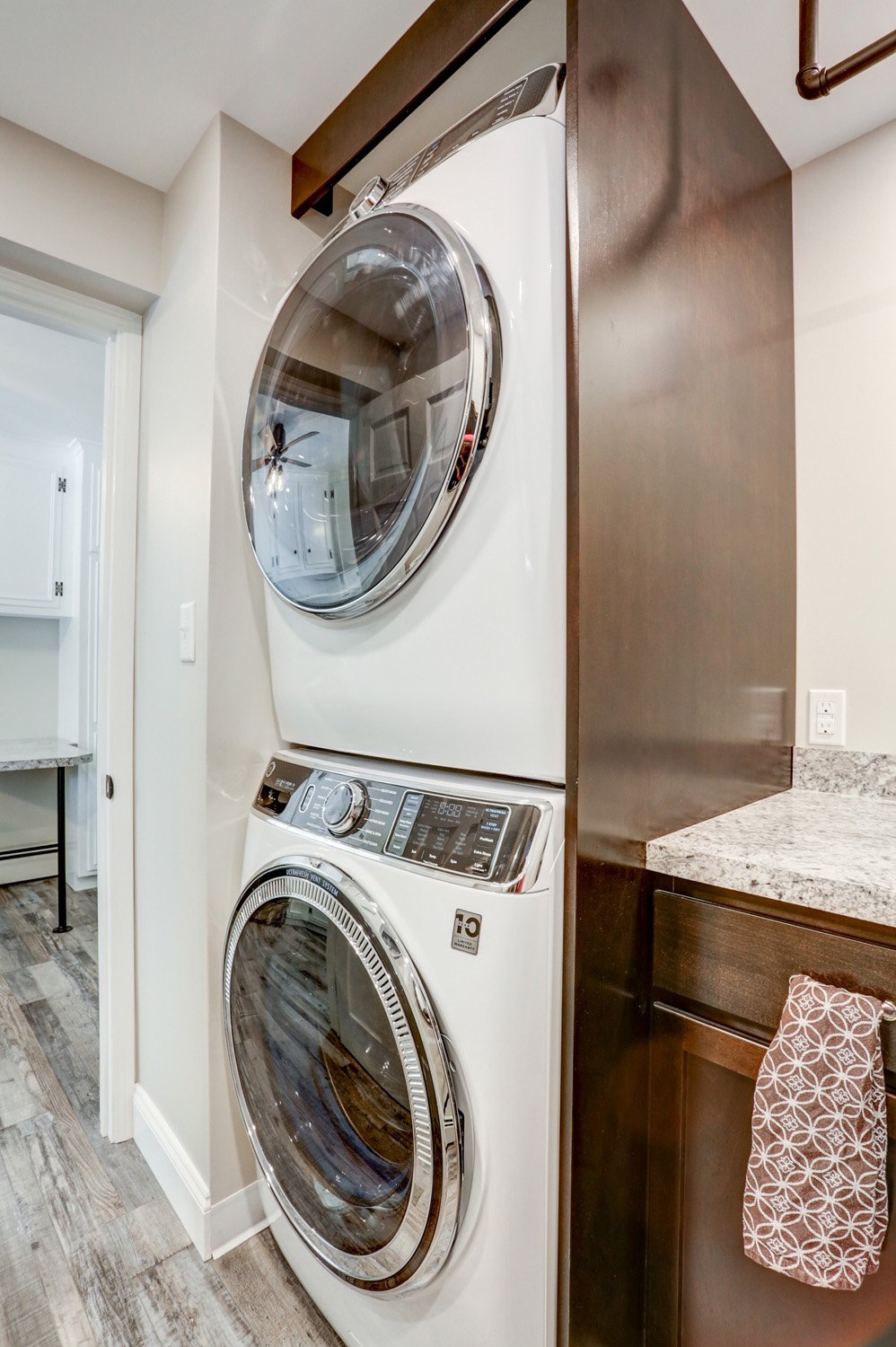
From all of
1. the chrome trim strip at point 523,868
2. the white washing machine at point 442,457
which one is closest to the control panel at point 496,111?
the white washing machine at point 442,457

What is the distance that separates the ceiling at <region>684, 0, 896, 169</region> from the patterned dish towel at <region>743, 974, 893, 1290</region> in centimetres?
154

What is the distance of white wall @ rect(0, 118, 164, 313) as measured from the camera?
55.4 inches

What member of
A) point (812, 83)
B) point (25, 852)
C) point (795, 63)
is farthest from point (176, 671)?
point (25, 852)

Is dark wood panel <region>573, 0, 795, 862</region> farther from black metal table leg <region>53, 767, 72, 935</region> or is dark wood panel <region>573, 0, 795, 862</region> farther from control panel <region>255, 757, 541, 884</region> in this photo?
black metal table leg <region>53, 767, 72, 935</region>

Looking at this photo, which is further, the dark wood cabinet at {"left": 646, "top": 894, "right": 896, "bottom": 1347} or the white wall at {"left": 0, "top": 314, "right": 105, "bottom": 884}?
the white wall at {"left": 0, "top": 314, "right": 105, "bottom": 884}

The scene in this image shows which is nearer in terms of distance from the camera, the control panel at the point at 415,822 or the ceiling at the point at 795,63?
the control panel at the point at 415,822

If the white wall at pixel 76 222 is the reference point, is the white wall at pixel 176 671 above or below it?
below

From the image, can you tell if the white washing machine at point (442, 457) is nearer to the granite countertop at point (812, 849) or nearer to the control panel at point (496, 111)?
the control panel at point (496, 111)

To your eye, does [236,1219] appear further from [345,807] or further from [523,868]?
[523,868]

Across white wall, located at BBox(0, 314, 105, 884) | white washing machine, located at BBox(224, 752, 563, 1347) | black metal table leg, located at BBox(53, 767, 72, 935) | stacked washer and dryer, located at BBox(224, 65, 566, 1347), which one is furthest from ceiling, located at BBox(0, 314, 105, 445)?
white washing machine, located at BBox(224, 752, 563, 1347)

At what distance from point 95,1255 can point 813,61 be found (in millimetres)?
2451

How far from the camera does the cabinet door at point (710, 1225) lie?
2.75ft

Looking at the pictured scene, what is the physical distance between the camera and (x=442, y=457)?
91 centimetres

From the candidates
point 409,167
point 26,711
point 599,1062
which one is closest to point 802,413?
point 409,167
